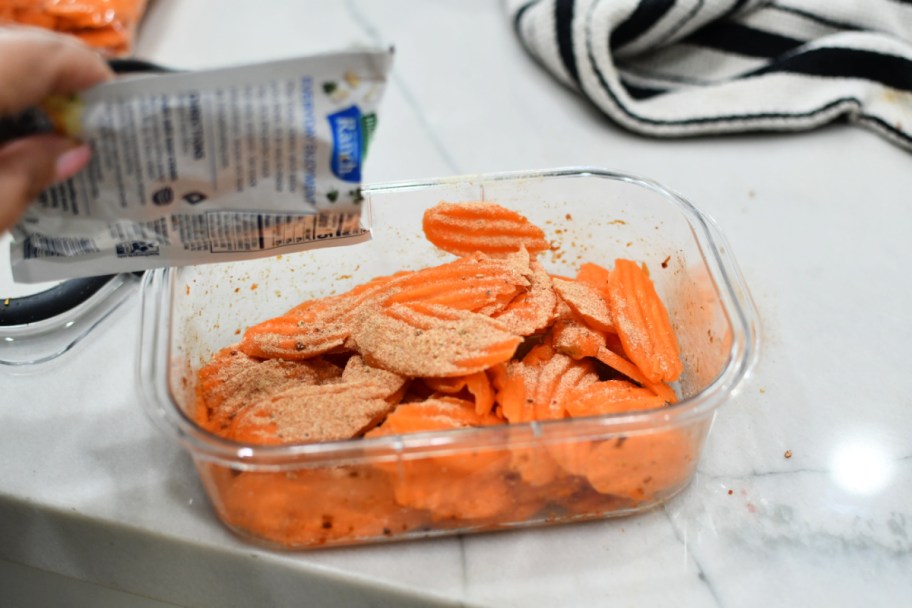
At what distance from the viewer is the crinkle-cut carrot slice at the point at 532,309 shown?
70 cm

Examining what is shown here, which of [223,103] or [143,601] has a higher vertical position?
[223,103]

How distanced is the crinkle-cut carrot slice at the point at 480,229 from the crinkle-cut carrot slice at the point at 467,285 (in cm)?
5

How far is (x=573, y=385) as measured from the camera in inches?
27.5

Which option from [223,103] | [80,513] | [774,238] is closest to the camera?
[223,103]

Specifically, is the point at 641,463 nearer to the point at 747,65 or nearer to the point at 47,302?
the point at 47,302

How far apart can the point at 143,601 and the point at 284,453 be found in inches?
11.4

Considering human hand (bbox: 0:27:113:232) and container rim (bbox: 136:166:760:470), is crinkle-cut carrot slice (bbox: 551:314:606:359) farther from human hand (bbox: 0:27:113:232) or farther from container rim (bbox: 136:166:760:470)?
human hand (bbox: 0:27:113:232)

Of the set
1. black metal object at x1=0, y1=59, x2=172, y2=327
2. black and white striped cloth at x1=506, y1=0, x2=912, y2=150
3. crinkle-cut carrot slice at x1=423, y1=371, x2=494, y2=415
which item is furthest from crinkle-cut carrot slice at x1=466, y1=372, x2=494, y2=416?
black and white striped cloth at x1=506, y1=0, x2=912, y2=150

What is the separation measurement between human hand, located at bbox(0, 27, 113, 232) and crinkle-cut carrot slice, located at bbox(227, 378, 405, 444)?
0.75 feet

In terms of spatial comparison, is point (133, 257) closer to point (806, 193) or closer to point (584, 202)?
point (584, 202)

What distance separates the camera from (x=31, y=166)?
53 cm

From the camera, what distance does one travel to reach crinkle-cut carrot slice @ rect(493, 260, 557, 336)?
2.31 feet

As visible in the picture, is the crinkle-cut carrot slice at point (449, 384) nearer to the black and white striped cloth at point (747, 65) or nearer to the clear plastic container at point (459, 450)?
the clear plastic container at point (459, 450)

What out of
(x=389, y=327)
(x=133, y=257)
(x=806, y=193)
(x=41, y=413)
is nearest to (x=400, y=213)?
(x=389, y=327)
